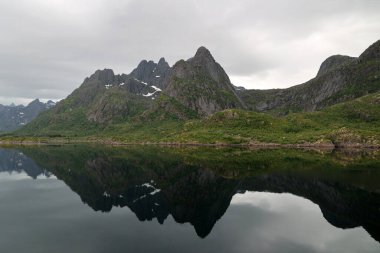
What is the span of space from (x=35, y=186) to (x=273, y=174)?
67454mm

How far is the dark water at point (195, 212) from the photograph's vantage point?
38156 mm

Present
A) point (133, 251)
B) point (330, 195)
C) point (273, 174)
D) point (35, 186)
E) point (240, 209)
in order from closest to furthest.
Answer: point (133, 251) → point (240, 209) → point (330, 195) → point (35, 186) → point (273, 174)

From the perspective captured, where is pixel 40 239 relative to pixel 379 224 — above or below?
above

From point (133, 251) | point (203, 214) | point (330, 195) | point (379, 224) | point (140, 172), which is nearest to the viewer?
point (133, 251)

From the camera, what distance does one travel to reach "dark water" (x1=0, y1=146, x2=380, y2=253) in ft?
125

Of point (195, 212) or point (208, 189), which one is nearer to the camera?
point (195, 212)

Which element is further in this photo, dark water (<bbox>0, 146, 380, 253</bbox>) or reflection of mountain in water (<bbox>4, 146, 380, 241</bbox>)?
reflection of mountain in water (<bbox>4, 146, 380, 241</bbox>)

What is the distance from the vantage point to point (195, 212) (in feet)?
174

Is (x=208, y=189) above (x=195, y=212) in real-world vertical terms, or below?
below

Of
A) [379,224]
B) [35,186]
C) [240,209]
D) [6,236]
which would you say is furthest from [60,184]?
[379,224]

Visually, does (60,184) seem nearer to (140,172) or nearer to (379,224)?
(140,172)

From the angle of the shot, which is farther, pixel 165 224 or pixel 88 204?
pixel 88 204

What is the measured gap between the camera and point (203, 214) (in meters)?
51.7

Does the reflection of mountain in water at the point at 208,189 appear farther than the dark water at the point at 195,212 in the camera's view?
Yes
